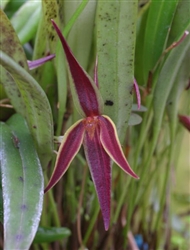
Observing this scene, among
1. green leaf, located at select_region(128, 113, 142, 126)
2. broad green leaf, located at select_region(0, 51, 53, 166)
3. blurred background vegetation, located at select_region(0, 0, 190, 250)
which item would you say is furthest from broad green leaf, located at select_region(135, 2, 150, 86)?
broad green leaf, located at select_region(0, 51, 53, 166)

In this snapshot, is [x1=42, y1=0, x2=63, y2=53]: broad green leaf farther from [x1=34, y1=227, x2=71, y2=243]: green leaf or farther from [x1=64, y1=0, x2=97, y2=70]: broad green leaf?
[x1=34, y1=227, x2=71, y2=243]: green leaf

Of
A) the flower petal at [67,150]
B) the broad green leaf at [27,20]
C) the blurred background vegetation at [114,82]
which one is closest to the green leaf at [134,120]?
the blurred background vegetation at [114,82]

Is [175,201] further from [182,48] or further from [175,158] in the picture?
[182,48]

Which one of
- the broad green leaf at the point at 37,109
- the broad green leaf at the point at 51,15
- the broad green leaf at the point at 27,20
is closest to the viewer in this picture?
the broad green leaf at the point at 37,109

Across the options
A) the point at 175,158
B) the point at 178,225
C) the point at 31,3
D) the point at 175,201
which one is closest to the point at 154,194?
the point at 175,158

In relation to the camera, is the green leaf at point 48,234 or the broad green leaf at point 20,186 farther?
the green leaf at point 48,234

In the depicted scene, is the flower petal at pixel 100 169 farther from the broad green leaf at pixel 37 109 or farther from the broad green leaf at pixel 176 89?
the broad green leaf at pixel 176 89

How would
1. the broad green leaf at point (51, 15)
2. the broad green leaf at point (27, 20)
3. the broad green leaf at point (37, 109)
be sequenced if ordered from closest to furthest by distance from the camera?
the broad green leaf at point (37, 109), the broad green leaf at point (51, 15), the broad green leaf at point (27, 20)
